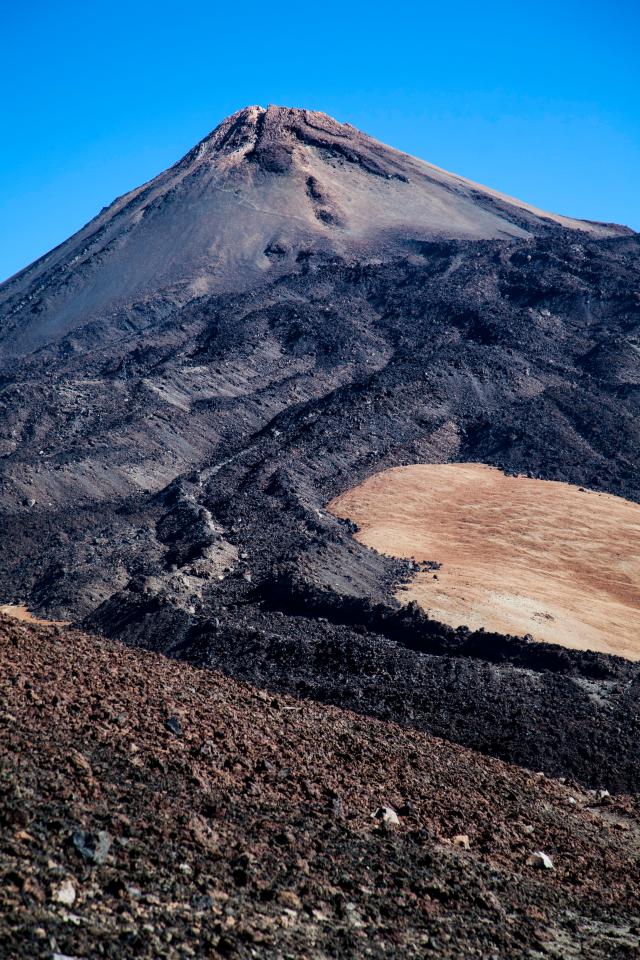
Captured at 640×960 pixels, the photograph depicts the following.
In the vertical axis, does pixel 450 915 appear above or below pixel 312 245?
below

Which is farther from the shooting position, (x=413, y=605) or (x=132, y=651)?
(x=413, y=605)

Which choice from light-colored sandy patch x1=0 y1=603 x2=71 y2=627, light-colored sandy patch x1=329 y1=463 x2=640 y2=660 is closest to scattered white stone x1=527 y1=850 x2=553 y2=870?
light-colored sandy patch x1=329 y1=463 x2=640 y2=660

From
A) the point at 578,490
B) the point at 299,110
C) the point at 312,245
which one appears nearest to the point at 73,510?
the point at 578,490

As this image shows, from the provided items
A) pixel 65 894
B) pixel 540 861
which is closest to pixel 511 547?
pixel 540 861

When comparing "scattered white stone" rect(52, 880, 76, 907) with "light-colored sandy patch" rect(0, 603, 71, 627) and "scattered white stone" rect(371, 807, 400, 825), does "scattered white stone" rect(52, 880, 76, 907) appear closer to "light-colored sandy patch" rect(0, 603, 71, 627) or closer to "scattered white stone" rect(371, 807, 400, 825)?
"scattered white stone" rect(371, 807, 400, 825)

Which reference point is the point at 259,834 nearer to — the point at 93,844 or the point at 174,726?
the point at 93,844

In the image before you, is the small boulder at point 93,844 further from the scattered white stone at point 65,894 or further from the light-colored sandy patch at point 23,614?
the light-colored sandy patch at point 23,614

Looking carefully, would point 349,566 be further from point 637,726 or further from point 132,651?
point 132,651
